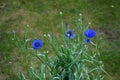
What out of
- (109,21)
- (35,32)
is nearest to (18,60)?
(35,32)

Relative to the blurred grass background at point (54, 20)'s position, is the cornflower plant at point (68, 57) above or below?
above

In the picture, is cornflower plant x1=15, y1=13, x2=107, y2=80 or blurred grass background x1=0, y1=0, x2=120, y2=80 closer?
cornflower plant x1=15, y1=13, x2=107, y2=80

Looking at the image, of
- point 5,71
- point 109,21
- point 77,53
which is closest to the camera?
point 77,53

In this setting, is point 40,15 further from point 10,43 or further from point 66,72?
point 66,72

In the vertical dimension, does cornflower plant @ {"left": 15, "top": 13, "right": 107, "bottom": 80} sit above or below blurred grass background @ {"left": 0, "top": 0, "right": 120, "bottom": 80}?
above

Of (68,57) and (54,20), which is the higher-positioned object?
(68,57)

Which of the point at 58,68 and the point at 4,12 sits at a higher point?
the point at 58,68

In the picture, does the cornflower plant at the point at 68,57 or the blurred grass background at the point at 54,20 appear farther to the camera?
the blurred grass background at the point at 54,20

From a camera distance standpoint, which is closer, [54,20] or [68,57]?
[68,57]
